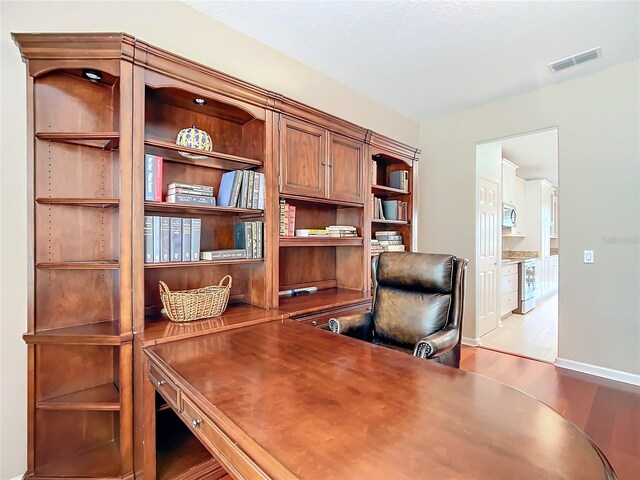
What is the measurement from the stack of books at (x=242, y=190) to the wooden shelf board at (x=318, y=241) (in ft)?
1.08

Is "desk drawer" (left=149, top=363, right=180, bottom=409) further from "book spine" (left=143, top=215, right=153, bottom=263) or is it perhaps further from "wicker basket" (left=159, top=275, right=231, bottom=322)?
"book spine" (left=143, top=215, right=153, bottom=263)

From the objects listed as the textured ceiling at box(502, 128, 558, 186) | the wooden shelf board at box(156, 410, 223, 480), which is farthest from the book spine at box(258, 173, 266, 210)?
the textured ceiling at box(502, 128, 558, 186)

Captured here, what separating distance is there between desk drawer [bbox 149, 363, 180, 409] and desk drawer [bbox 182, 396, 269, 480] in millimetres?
77

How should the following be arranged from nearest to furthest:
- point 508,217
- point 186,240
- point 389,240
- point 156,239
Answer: point 156,239
point 186,240
point 389,240
point 508,217

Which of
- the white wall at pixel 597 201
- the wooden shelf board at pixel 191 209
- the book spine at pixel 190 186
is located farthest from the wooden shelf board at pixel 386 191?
the book spine at pixel 190 186

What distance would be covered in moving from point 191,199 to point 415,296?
155cm

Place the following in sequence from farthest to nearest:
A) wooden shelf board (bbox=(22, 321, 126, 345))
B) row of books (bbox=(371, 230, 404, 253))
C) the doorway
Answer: the doorway, row of books (bbox=(371, 230, 404, 253)), wooden shelf board (bbox=(22, 321, 126, 345))

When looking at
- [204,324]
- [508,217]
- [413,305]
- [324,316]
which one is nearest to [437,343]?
[413,305]

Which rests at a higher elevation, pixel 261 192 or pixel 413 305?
pixel 261 192

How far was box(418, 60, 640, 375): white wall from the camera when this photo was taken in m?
2.72

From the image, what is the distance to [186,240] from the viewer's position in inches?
72.0

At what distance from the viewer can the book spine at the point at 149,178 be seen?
1629 millimetres

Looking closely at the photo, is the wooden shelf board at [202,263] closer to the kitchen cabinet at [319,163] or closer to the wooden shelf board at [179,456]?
the kitchen cabinet at [319,163]

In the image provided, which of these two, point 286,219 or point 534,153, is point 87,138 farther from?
point 534,153
